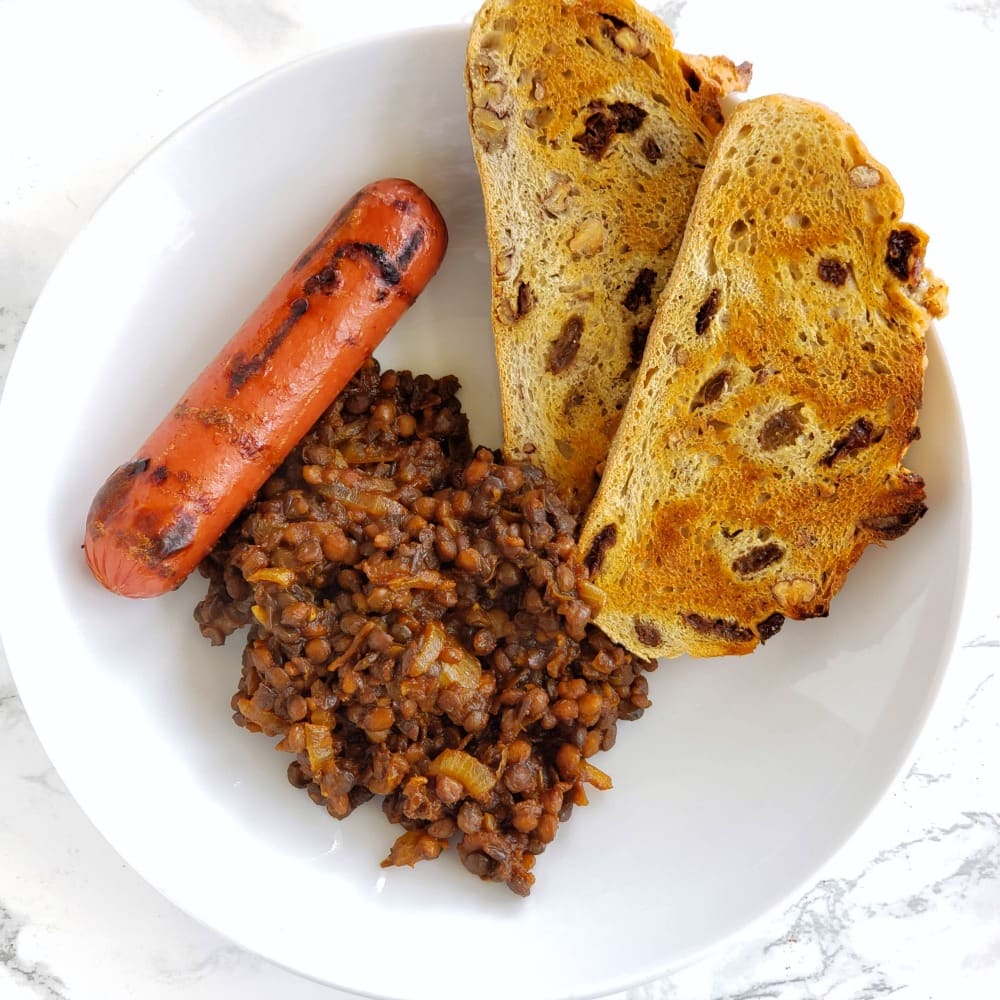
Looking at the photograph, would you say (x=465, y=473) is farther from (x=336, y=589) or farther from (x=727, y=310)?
(x=727, y=310)

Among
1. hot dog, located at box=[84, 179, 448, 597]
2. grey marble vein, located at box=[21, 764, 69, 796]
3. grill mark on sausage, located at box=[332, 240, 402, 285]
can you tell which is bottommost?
grey marble vein, located at box=[21, 764, 69, 796]

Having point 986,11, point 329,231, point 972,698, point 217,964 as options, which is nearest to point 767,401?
point 329,231

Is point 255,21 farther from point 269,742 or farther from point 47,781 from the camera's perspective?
point 47,781

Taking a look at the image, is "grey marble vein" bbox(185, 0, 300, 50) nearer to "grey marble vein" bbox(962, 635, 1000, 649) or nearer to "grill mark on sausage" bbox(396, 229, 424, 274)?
"grill mark on sausage" bbox(396, 229, 424, 274)

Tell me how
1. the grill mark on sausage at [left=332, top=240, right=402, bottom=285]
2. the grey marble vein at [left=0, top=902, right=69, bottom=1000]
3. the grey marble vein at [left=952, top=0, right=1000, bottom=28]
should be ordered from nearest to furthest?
the grill mark on sausage at [left=332, top=240, right=402, bottom=285], the grey marble vein at [left=0, top=902, right=69, bottom=1000], the grey marble vein at [left=952, top=0, right=1000, bottom=28]

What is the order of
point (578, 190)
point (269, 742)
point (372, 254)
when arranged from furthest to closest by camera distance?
1. point (269, 742)
2. point (578, 190)
3. point (372, 254)

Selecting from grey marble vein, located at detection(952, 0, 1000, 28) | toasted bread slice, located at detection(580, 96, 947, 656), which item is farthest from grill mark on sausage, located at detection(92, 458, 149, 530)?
grey marble vein, located at detection(952, 0, 1000, 28)
